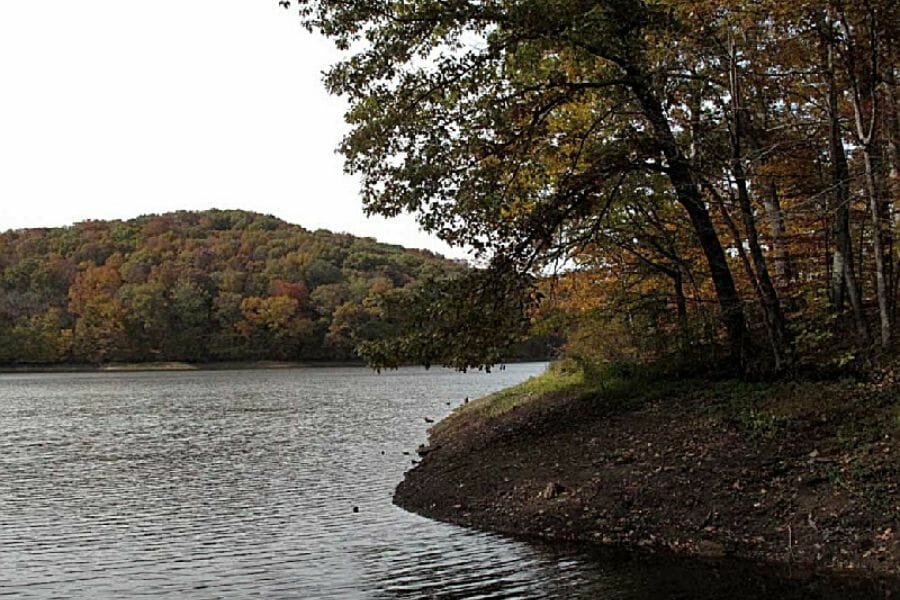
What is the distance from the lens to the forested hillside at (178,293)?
115 m

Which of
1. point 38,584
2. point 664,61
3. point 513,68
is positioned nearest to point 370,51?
point 513,68

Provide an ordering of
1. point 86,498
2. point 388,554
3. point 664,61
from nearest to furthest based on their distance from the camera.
Answer: point 388,554 < point 664,61 < point 86,498

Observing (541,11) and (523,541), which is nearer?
(523,541)

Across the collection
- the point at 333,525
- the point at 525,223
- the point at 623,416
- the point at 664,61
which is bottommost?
the point at 333,525

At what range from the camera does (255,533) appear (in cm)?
1453

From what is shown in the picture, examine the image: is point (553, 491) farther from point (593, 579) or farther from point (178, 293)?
point (178, 293)

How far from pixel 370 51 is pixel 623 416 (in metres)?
8.89

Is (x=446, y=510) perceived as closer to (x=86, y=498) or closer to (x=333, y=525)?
(x=333, y=525)

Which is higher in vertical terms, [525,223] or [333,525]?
[525,223]

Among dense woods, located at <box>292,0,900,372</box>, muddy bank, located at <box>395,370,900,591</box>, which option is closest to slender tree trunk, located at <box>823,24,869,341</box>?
dense woods, located at <box>292,0,900,372</box>

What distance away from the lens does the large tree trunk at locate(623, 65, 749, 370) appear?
16.8 metres

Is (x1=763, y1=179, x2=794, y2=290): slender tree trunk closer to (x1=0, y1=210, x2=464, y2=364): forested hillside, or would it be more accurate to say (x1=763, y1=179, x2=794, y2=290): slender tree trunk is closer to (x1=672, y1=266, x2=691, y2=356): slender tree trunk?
(x1=672, y1=266, x2=691, y2=356): slender tree trunk

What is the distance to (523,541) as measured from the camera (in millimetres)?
13008

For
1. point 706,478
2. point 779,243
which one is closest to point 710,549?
point 706,478
